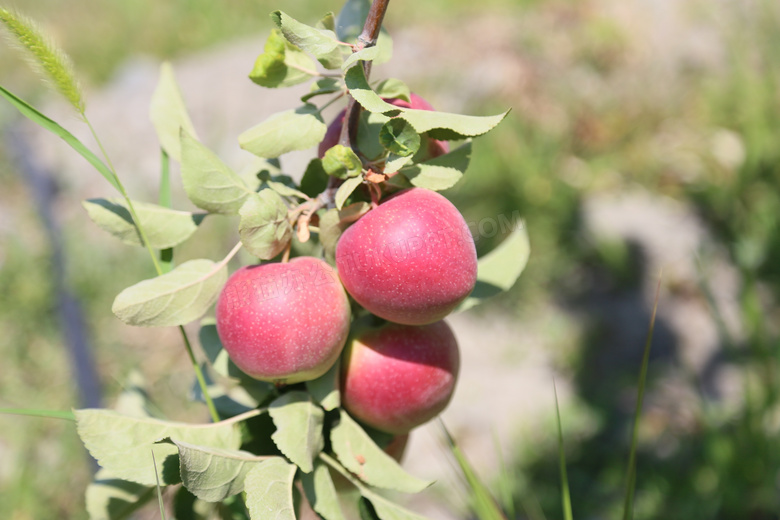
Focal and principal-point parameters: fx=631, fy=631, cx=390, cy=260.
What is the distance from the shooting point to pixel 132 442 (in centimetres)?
52

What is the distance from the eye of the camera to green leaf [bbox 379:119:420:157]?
48 centimetres

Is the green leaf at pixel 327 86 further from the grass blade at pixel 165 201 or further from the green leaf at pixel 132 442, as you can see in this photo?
the green leaf at pixel 132 442

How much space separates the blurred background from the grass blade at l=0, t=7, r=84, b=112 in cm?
95

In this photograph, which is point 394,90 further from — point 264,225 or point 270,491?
point 270,491

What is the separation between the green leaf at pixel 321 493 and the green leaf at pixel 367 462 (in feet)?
0.08

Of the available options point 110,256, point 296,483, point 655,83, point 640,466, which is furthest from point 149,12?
point 296,483

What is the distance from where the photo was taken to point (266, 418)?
61 cm

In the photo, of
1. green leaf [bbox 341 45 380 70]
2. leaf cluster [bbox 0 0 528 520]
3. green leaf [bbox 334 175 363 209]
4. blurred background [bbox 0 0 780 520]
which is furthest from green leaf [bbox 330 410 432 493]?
blurred background [bbox 0 0 780 520]

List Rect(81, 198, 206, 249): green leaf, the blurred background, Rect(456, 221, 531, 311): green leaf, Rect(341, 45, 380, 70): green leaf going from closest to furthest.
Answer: Rect(341, 45, 380, 70): green leaf, Rect(81, 198, 206, 249): green leaf, Rect(456, 221, 531, 311): green leaf, the blurred background

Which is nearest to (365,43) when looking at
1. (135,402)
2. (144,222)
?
(144,222)

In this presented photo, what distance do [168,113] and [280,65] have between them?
14 cm

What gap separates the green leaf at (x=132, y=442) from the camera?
504mm

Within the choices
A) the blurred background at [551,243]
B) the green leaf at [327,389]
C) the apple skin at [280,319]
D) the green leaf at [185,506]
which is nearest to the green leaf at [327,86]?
the apple skin at [280,319]

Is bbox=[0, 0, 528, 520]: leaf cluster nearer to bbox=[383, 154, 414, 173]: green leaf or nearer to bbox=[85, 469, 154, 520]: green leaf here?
bbox=[383, 154, 414, 173]: green leaf
